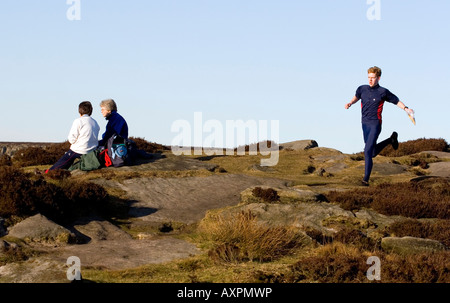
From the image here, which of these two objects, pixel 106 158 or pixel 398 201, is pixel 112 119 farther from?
pixel 398 201

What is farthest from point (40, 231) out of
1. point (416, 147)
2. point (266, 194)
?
point (416, 147)

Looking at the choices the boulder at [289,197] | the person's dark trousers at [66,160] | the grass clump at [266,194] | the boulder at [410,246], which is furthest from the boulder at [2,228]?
the boulder at [410,246]

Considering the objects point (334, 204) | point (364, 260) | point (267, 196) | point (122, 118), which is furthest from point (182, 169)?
point (364, 260)

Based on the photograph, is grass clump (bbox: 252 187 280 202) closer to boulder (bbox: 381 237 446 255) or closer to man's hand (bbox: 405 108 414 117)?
boulder (bbox: 381 237 446 255)

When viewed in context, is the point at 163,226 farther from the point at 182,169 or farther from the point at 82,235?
the point at 182,169

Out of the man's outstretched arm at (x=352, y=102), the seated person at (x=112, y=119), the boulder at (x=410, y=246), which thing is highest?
the man's outstretched arm at (x=352, y=102)

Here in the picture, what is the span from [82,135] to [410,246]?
10300mm

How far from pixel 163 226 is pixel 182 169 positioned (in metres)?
6.13

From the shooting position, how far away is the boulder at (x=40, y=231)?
11805 mm

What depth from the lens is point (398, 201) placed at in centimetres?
1523

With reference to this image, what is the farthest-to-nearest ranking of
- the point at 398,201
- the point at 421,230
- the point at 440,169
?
the point at 440,169 → the point at 398,201 → the point at 421,230

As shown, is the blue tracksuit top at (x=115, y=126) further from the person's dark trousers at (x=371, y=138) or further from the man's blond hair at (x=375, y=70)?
the man's blond hair at (x=375, y=70)

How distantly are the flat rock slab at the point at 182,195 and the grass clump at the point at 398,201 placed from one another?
2.90 m

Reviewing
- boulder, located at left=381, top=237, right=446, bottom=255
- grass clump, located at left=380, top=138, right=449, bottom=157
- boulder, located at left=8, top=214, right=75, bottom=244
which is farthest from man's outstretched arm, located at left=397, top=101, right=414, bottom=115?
grass clump, located at left=380, top=138, right=449, bottom=157
